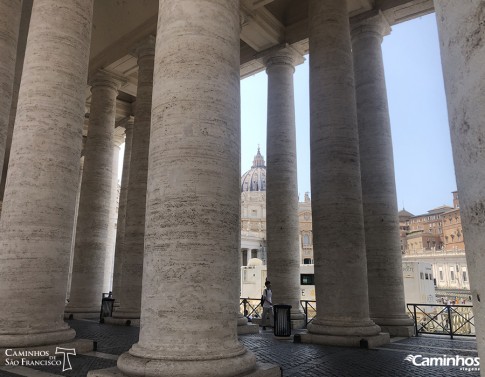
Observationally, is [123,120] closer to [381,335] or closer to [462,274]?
[381,335]

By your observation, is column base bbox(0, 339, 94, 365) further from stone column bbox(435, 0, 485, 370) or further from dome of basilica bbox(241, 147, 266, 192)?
dome of basilica bbox(241, 147, 266, 192)

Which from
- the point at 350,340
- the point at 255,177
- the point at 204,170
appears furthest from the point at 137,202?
the point at 255,177

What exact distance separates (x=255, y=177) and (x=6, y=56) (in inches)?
5706

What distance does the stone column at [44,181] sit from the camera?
9797mm

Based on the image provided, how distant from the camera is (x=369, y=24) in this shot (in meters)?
19.3

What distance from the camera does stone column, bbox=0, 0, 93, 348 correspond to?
32.1 feet

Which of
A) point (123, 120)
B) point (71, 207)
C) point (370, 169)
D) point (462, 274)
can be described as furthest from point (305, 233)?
→ point (71, 207)

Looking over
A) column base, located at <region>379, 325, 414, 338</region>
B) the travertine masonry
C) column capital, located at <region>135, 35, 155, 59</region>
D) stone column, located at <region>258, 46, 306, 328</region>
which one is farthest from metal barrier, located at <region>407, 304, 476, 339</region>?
column capital, located at <region>135, 35, 155, 59</region>

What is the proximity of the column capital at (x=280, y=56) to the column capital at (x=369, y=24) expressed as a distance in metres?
3.66

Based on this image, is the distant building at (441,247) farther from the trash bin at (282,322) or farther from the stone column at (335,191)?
the stone column at (335,191)

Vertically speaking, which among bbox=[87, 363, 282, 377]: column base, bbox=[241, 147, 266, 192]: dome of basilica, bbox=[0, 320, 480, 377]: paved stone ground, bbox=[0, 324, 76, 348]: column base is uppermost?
bbox=[241, 147, 266, 192]: dome of basilica

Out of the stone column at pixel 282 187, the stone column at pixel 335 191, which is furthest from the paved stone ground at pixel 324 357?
the stone column at pixel 282 187

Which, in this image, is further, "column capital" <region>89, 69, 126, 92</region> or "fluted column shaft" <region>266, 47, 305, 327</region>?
"column capital" <region>89, 69, 126, 92</region>

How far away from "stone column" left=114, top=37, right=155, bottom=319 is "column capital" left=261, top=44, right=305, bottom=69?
6.30m
